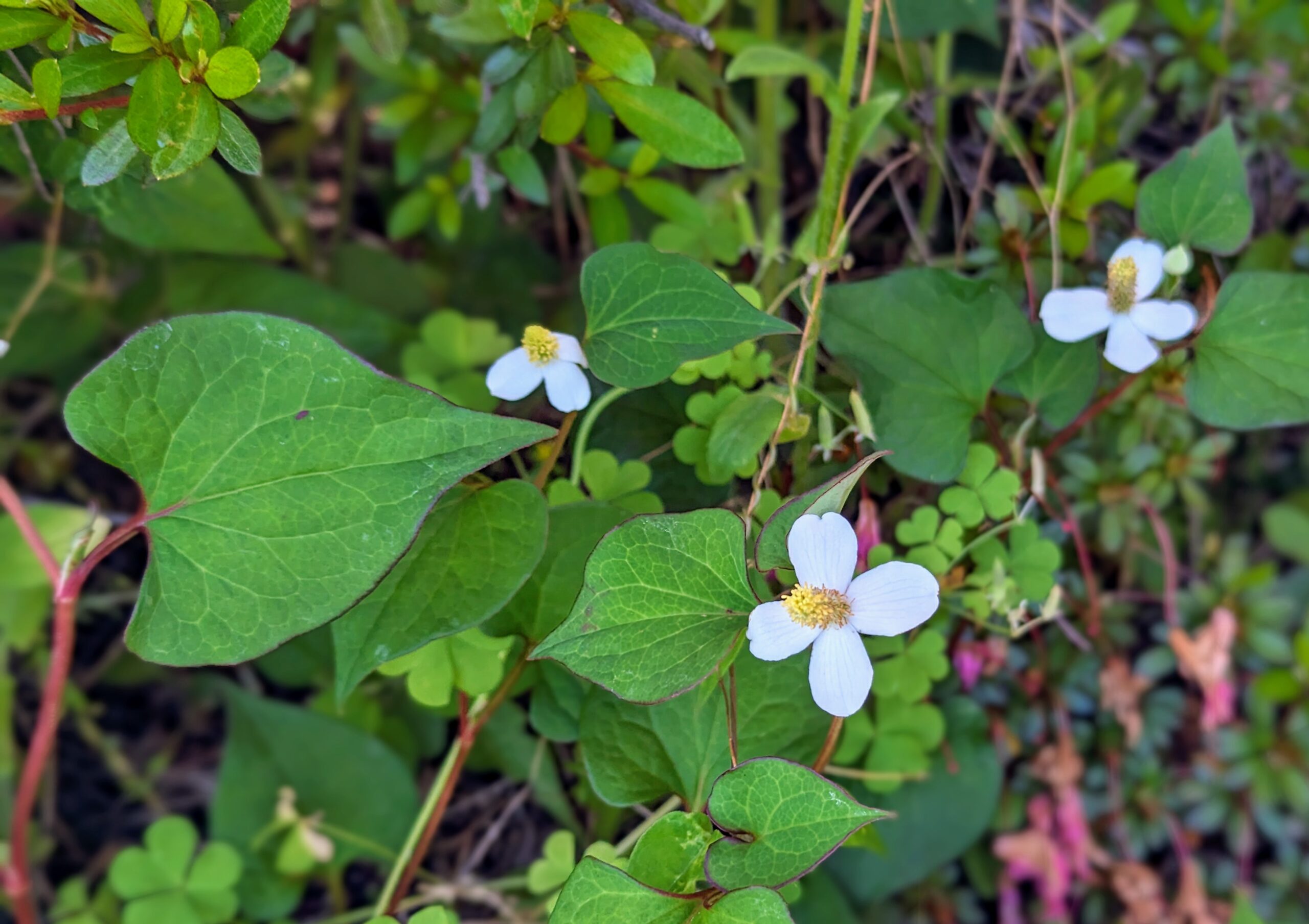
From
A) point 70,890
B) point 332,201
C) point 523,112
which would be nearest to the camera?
point 523,112

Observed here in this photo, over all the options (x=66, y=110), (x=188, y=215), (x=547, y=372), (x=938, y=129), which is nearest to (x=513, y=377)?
(x=547, y=372)

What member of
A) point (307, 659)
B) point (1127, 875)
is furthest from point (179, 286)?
point (1127, 875)

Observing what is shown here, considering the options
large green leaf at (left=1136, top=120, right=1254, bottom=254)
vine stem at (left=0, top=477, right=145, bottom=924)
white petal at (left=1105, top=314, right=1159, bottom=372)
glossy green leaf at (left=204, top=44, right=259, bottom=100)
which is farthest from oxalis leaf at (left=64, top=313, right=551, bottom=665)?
large green leaf at (left=1136, top=120, right=1254, bottom=254)

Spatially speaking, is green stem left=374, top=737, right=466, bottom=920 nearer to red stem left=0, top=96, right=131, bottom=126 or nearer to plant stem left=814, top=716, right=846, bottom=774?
plant stem left=814, top=716, right=846, bottom=774

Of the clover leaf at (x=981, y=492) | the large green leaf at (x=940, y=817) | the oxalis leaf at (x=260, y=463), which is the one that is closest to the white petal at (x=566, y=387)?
the oxalis leaf at (x=260, y=463)

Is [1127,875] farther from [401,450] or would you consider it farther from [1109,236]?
[401,450]

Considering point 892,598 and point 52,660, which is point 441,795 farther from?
point 892,598
